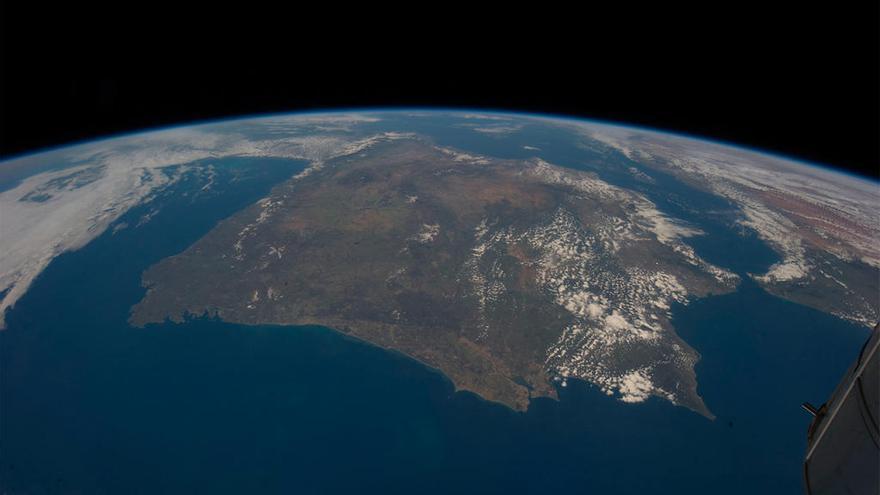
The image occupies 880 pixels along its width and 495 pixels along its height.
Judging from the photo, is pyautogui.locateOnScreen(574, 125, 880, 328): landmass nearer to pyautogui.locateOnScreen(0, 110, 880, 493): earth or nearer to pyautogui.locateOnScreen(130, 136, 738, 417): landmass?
pyautogui.locateOnScreen(0, 110, 880, 493): earth

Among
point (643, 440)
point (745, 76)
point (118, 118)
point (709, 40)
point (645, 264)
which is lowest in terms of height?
point (643, 440)

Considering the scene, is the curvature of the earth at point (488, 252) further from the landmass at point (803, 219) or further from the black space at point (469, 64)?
the black space at point (469, 64)

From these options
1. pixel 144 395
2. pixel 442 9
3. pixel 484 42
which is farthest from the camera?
pixel 144 395

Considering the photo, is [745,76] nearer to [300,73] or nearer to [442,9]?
[442,9]

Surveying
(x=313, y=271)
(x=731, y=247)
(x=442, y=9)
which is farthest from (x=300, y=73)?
(x=731, y=247)

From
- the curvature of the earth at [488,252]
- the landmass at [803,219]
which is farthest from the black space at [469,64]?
the curvature of the earth at [488,252]

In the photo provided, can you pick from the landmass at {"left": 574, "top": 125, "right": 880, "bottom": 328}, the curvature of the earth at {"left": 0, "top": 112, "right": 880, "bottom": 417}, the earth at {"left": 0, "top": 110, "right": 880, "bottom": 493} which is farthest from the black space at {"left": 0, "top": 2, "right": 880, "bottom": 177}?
the curvature of the earth at {"left": 0, "top": 112, "right": 880, "bottom": 417}

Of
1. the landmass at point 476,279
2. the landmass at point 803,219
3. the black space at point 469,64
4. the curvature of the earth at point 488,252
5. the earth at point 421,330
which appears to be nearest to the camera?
the black space at point 469,64
